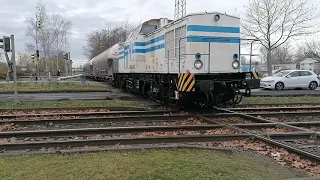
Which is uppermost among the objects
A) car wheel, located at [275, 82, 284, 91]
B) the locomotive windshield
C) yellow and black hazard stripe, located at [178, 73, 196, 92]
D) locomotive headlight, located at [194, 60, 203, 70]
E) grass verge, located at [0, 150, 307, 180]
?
the locomotive windshield

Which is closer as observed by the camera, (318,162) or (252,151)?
(318,162)

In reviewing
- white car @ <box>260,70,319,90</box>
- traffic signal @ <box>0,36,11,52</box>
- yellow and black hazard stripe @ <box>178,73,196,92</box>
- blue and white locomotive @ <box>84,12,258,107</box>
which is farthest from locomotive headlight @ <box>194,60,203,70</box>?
white car @ <box>260,70,319,90</box>

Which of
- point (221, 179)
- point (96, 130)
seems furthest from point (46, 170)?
point (96, 130)

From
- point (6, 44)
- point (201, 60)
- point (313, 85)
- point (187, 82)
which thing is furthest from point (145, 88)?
point (313, 85)

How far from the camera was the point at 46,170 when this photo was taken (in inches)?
205

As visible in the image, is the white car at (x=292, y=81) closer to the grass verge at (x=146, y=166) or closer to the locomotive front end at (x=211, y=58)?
the locomotive front end at (x=211, y=58)

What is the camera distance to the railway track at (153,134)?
696 centimetres

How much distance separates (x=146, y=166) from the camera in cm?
532

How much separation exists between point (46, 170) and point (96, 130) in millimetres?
3290

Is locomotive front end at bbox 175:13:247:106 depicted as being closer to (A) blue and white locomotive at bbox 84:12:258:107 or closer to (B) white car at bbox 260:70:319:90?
(A) blue and white locomotive at bbox 84:12:258:107

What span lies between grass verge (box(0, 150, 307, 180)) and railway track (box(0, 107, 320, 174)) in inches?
24.7

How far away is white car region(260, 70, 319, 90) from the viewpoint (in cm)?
2425

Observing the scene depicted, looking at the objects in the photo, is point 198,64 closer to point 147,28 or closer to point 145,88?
point 147,28

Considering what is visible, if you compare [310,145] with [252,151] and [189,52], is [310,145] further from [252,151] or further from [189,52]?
[189,52]
